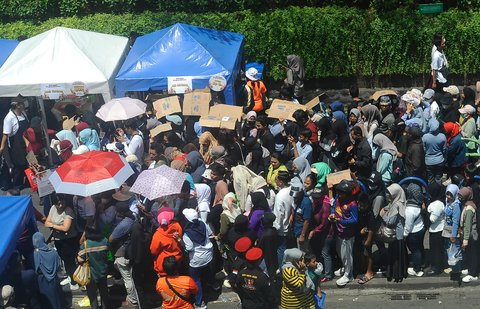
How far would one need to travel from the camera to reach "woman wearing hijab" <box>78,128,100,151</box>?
543 inches

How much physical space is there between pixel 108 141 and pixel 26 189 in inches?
74.7

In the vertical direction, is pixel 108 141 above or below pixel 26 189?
above

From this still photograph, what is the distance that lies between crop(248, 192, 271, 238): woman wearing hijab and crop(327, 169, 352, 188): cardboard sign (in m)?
1.11

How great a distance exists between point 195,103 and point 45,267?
5.05 metres

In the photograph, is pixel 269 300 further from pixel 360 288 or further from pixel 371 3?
pixel 371 3

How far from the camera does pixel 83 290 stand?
1178cm

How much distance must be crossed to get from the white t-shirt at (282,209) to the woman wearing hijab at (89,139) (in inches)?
159

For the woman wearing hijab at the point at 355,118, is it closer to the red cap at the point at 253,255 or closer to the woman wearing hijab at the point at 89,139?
the woman wearing hijab at the point at 89,139

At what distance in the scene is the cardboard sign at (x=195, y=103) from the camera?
1452 cm

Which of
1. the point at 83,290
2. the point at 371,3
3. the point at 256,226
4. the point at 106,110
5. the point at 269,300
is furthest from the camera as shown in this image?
the point at 371,3

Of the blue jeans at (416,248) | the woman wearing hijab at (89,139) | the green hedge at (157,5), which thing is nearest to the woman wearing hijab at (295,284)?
the blue jeans at (416,248)

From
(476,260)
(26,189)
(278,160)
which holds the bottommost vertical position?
(26,189)

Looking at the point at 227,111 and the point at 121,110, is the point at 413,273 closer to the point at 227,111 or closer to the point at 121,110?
the point at 227,111

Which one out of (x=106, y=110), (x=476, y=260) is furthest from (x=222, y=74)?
(x=476, y=260)
